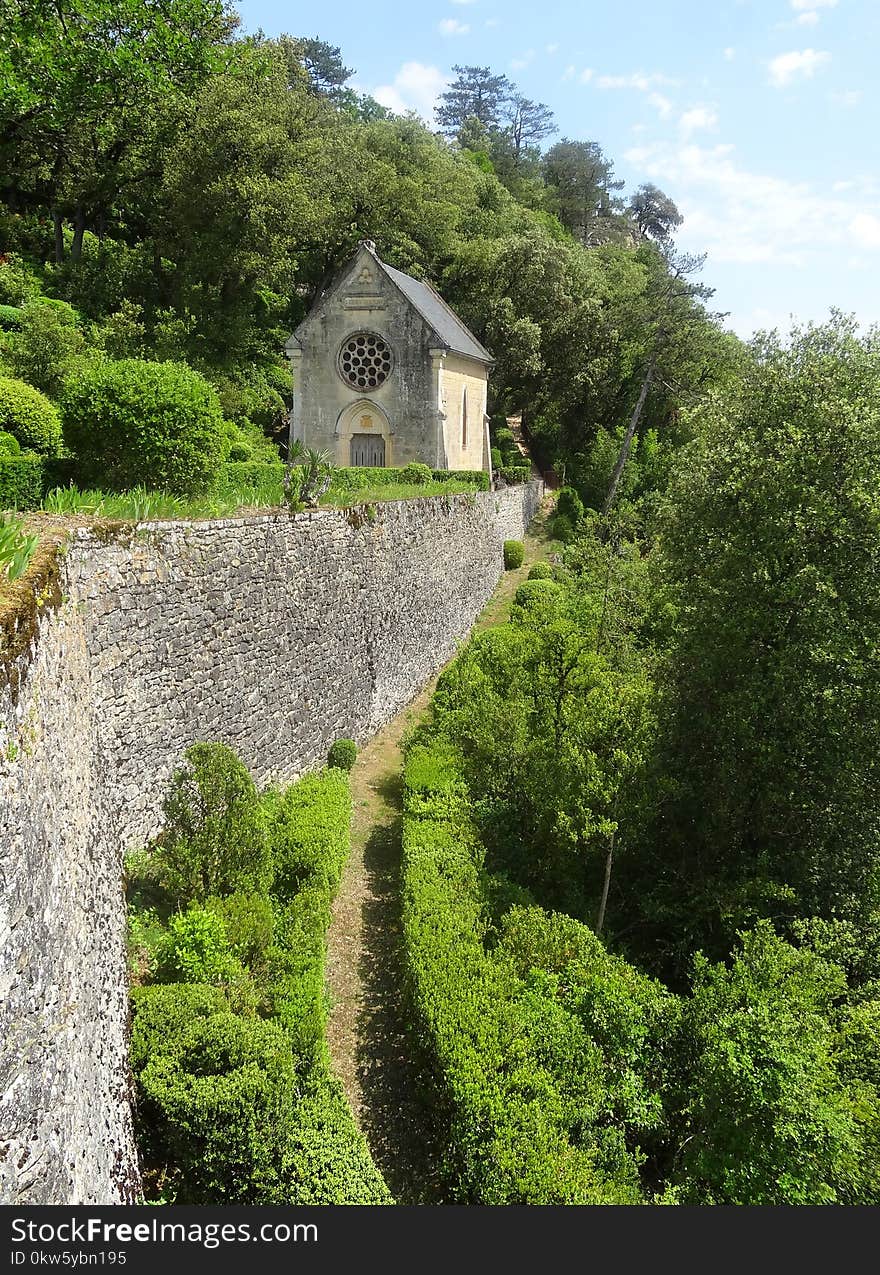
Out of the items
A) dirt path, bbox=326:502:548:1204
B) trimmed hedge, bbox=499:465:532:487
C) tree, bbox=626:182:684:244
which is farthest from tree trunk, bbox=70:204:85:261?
tree, bbox=626:182:684:244

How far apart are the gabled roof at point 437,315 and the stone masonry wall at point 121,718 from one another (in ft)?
44.0

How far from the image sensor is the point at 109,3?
22.7 meters

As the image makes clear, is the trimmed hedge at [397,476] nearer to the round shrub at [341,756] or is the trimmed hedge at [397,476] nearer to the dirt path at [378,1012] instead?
the round shrub at [341,756]

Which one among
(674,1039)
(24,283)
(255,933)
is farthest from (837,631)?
(24,283)

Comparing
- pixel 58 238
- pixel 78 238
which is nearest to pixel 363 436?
pixel 78 238

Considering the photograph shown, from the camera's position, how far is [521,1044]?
674 cm

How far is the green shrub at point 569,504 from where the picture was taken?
115ft

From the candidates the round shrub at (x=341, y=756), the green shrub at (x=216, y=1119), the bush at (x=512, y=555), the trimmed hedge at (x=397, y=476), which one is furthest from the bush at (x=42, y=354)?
the bush at (x=512, y=555)

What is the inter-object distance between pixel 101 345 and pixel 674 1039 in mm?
24530

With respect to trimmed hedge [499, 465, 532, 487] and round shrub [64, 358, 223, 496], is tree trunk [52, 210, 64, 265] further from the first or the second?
round shrub [64, 358, 223, 496]

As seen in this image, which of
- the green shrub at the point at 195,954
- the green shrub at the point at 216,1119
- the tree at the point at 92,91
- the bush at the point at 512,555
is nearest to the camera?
the green shrub at the point at 216,1119

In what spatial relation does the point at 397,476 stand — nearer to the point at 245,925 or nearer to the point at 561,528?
the point at 561,528

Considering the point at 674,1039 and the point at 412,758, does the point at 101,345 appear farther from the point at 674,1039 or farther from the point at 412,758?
the point at 674,1039

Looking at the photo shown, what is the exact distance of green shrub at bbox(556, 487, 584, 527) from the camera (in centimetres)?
3497
